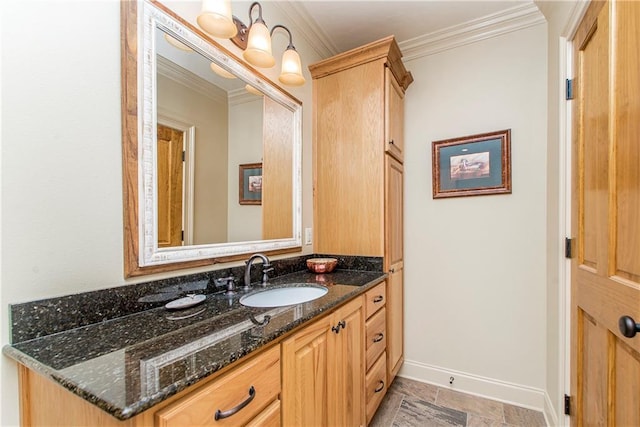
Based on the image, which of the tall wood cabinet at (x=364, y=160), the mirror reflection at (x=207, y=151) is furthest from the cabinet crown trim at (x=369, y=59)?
the mirror reflection at (x=207, y=151)

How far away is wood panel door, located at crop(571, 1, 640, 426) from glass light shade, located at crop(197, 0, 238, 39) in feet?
4.52

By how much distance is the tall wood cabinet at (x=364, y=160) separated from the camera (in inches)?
74.3

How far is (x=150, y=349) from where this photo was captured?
2.35ft

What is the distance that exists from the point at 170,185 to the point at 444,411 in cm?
213

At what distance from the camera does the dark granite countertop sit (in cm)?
55

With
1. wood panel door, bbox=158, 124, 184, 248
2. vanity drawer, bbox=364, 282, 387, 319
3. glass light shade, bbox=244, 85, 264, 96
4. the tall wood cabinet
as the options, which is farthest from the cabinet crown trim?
vanity drawer, bbox=364, 282, 387, 319

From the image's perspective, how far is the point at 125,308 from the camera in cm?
97

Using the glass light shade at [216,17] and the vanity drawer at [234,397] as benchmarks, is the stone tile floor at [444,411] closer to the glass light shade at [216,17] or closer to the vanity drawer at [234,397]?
the vanity drawer at [234,397]

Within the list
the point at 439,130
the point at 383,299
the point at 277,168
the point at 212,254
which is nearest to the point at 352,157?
the point at 277,168

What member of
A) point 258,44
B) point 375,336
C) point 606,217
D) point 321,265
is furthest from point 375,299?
point 258,44

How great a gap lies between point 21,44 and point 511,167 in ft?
8.06

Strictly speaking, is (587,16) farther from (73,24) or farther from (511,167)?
(73,24)

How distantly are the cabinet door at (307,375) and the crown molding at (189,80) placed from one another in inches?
45.6

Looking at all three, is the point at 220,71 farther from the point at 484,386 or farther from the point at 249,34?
the point at 484,386
